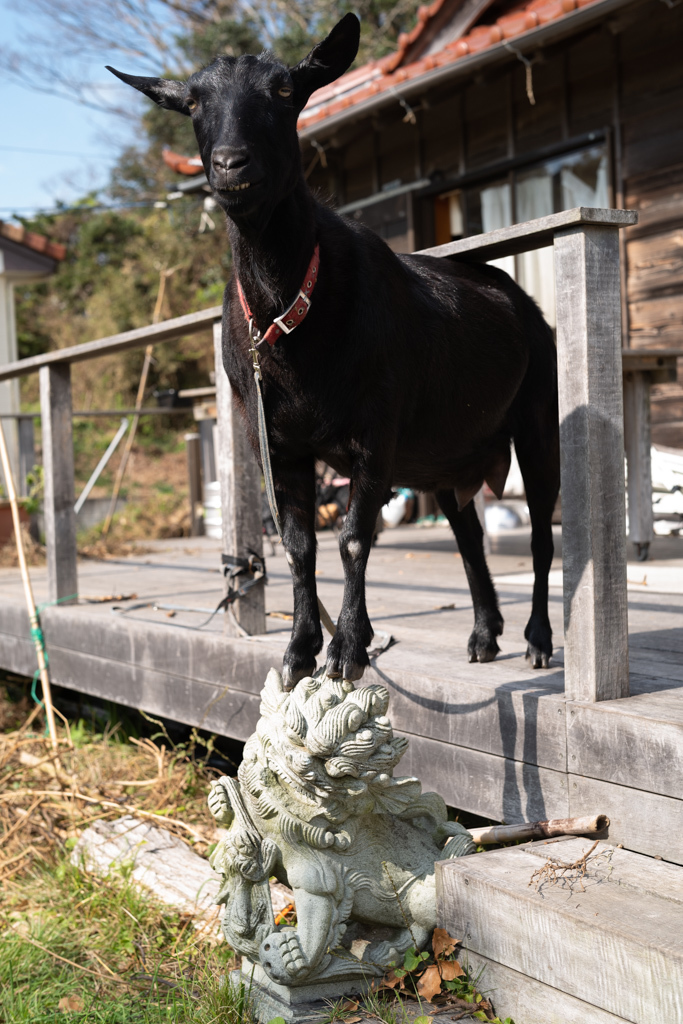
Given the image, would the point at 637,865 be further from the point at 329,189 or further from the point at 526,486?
the point at 329,189

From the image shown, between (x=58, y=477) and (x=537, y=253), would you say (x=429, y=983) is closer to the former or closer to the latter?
(x=58, y=477)

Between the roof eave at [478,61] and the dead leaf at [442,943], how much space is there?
4819 mm

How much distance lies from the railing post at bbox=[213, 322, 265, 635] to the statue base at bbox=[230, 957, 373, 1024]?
1443mm

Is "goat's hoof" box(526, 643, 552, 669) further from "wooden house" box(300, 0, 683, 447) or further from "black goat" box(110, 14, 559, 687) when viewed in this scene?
"wooden house" box(300, 0, 683, 447)

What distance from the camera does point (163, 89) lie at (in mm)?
2096

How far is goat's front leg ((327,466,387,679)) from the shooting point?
1.98 metres

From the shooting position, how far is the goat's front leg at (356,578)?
1.98 meters

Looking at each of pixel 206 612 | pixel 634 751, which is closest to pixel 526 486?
pixel 634 751

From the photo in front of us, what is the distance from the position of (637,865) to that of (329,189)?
8.02 m

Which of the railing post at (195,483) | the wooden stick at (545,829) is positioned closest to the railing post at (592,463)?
the wooden stick at (545,829)

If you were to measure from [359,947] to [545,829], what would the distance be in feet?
1.48

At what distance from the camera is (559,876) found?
184 cm

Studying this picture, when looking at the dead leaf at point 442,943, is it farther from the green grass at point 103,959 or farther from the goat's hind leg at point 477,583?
the goat's hind leg at point 477,583

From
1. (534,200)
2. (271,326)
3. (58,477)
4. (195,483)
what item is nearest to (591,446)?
(271,326)
